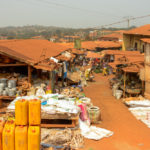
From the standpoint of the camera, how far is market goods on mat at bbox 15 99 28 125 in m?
5.30

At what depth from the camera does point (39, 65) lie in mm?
11883

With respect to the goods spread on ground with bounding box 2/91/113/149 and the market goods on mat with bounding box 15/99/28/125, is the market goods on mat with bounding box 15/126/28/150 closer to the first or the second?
the market goods on mat with bounding box 15/99/28/125

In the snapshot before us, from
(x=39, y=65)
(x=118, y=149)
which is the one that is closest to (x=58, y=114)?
(x=118, y=149)

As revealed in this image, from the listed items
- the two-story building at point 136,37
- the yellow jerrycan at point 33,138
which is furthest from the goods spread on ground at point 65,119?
the two-story building at point 136,37

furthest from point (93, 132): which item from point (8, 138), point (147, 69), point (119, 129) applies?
point (147, 69)

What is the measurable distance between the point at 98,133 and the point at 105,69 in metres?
15.8

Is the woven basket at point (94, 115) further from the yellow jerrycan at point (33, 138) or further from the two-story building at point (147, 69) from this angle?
the two-story building at point (147, 69)

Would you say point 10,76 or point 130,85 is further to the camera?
point 130,85

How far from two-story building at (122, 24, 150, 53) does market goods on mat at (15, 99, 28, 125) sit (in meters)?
18.1

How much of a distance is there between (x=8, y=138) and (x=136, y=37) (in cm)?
2191

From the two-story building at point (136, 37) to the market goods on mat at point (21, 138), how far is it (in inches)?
723

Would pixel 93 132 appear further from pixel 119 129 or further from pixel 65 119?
pixel 119 129

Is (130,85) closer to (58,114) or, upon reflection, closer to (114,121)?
(114,121)

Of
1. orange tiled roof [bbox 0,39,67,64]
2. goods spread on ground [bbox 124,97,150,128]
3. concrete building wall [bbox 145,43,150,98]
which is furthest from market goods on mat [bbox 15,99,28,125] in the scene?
concrete building wall [bbox 145,43,150,98]
